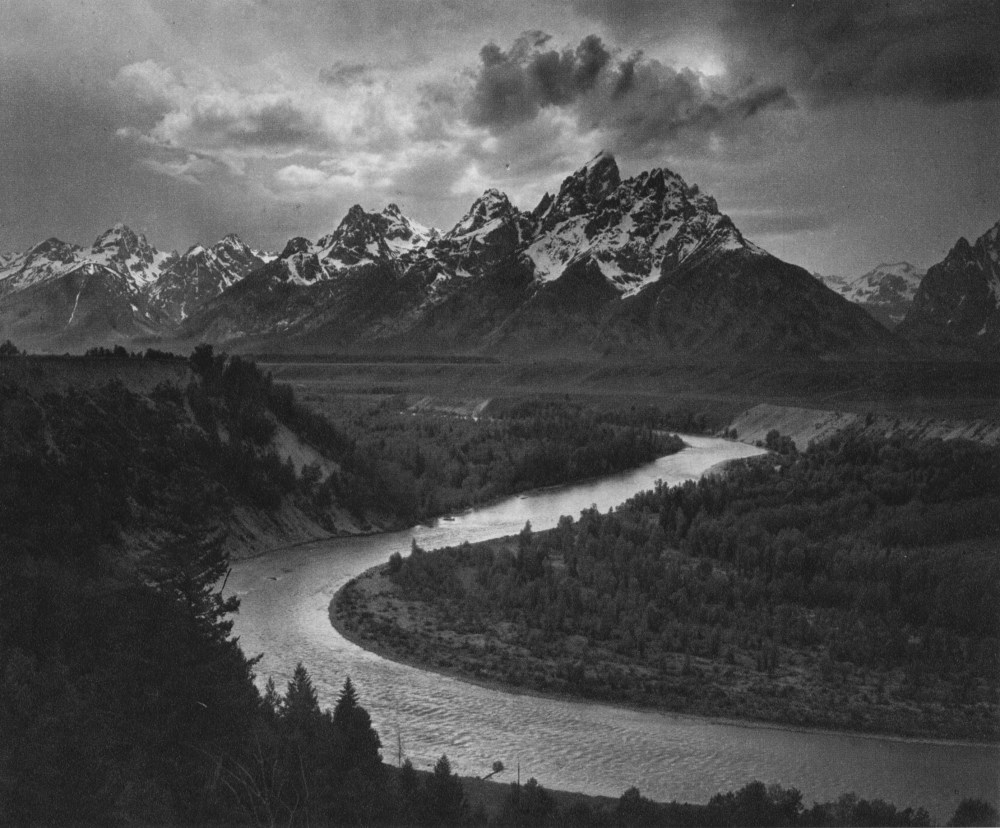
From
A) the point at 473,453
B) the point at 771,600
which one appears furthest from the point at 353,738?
the point at 473,453

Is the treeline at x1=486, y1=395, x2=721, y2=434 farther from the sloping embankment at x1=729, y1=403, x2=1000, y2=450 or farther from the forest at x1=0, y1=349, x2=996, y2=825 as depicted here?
the forest at x1=0, y1=349, x2=996, y2=825

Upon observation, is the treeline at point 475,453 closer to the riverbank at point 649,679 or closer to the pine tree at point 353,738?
the riverbank at point 649,679

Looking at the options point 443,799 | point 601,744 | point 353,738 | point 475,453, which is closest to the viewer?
point 443,799

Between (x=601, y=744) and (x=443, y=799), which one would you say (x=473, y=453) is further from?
(x=443, y=799)

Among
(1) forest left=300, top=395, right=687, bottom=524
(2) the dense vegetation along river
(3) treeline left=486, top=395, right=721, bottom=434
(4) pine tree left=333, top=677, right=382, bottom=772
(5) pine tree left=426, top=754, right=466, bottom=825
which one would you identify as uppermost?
(3) treeline left=486, top=395, right=721, bottom=434

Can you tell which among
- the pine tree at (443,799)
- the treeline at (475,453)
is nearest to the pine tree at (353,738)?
the pine tree at (443,799)

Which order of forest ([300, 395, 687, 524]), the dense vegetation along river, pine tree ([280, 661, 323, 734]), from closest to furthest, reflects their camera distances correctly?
pine tree ([280, 661, 323, 734]) < the dense vegetation along river < forest ([300, 395, 687, 524])

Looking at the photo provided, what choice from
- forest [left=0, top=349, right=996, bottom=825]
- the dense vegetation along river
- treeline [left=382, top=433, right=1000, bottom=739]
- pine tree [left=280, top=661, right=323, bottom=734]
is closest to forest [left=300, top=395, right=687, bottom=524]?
treeline [left=382, top=433, right=1000, bottom=739]

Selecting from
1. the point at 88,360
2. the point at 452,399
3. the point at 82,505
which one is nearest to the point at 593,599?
the point at 82,505
